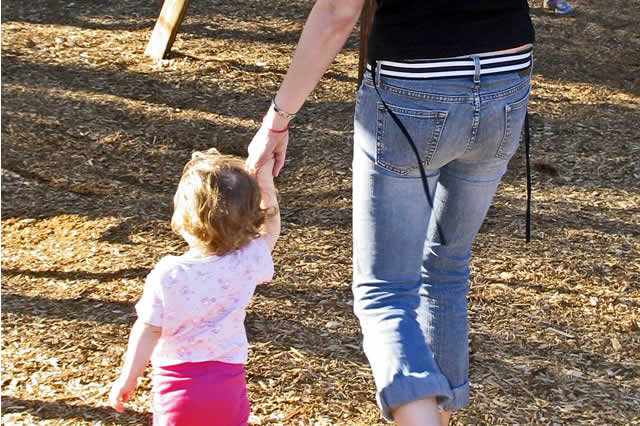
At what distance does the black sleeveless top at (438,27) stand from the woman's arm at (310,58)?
0.26ft

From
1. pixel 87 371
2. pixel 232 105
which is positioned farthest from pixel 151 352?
pixel 232 105

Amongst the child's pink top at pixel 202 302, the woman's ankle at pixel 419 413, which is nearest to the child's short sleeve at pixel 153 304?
the child's pink top at pixel 202 302

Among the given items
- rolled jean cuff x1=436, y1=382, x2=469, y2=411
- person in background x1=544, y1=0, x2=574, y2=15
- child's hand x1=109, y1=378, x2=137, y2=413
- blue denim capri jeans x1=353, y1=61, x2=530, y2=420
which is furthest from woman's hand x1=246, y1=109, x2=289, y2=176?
person in background x1=544, y1=0, x2=574, y2=15

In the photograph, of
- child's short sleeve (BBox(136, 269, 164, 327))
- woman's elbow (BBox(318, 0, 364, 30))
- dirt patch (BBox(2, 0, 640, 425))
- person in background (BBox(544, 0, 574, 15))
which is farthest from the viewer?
person in background (BBox(544, 0, 574, 15))

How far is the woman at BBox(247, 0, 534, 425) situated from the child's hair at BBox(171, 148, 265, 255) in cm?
7

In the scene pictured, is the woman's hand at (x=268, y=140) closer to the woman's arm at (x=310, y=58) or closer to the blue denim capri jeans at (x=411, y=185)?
the woman's arm at (x=310, y=58)

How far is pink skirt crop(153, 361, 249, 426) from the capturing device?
2.05 meters

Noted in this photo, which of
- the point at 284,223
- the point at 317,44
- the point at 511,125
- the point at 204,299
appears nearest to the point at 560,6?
the point at 284,223

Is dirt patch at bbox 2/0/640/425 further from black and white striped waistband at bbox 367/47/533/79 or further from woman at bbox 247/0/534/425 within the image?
black and white striped waistband at bbox 367/47/533/79

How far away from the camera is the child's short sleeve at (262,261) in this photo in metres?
2.07

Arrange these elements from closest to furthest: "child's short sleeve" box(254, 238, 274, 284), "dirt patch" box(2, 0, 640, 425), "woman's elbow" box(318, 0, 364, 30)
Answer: "woman's elbow" box(318, 0, 364, 30) → "child's short sleeve" box(254, 238, 274, 284) → "dirt patch" box(2, 0, 640, 425)

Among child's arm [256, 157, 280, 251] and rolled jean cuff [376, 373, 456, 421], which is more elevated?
child's arm [256, 157, 280, 251]

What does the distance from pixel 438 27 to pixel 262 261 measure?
0.67m

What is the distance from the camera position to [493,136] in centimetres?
198
